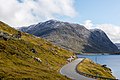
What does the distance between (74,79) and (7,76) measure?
22.4 metres

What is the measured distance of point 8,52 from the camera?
14212cm

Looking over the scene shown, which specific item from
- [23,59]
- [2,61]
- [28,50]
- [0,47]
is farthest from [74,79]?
[28,50]

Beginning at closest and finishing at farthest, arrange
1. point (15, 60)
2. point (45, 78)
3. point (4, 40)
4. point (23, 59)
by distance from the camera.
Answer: point (45, 78)
point (15, 60)
point (23, 59)
point (4, 40)

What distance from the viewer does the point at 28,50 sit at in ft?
A: 546

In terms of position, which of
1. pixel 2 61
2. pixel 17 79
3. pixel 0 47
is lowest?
pixel 17 79

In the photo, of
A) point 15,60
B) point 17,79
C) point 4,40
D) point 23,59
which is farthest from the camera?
point 4,40

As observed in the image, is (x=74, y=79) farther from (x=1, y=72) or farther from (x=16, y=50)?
(x=16, y=50)

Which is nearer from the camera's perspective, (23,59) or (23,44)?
(23,59)

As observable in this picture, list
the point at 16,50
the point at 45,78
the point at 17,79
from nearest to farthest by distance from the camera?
the point at 17,79
the point at 45,78
the point at 16,50

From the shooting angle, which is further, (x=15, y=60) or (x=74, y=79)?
(x=15, y=60)

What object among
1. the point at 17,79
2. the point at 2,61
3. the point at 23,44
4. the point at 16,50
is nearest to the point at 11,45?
the point at 16,50

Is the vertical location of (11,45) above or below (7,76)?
above

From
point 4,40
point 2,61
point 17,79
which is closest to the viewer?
point 17,79

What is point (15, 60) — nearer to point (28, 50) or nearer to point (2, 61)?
point (2, 61)
